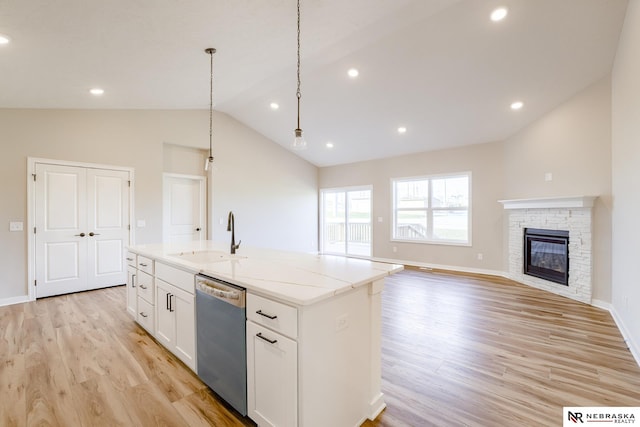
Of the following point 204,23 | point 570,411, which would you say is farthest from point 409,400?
point 204,23

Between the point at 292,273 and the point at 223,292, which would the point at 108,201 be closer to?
the point at 223,292

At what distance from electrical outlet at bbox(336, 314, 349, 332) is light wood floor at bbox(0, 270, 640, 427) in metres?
0.68

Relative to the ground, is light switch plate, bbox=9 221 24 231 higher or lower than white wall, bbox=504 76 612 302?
lower

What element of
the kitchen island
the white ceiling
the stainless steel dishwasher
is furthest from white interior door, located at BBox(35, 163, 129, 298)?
the stainless steel dishwasher

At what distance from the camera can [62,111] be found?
14.4 feet

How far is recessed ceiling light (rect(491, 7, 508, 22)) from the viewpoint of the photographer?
3.04 metres

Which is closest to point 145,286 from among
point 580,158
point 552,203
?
point 552,203

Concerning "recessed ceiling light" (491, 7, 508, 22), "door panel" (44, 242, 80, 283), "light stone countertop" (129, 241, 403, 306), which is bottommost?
"door panel" (44, 242, 80, 283)

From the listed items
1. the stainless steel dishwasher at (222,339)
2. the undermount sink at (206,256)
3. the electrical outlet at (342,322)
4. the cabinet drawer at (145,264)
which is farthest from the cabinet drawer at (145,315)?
the electrical outlet at (342,322)

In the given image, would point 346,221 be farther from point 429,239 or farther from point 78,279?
point 78,279

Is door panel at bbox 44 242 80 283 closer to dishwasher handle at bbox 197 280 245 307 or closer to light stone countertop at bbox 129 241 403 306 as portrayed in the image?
light stone countertop at bbox 129 241 403 306

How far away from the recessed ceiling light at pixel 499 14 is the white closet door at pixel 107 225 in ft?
18.7

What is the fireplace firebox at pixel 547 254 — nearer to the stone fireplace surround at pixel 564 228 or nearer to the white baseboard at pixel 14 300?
the stone fireplace surround at pixel 564 228

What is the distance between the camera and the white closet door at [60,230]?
14.0 ft
